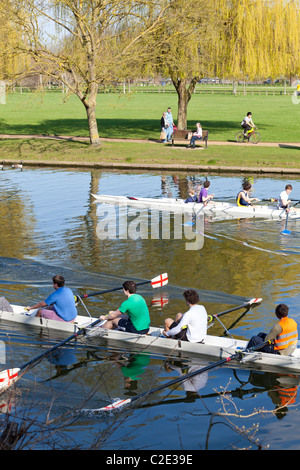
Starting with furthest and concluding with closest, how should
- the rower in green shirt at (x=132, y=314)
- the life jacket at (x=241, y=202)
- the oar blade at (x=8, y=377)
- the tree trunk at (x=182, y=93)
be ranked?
the tree trunk at (x=182, y=93) < the life jacket at (x=241, y=202) < the rower in green shirt at (x=132, y=314) < the oar blade at (x=8, y=377)

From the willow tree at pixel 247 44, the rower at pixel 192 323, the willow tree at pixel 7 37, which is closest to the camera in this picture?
the rower at pixel 192 323

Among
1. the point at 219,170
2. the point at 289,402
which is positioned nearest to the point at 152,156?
the point at 219,170

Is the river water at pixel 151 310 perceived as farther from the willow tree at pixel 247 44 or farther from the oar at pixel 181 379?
the willow tree at pixel 247 44

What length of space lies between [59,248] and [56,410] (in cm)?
999

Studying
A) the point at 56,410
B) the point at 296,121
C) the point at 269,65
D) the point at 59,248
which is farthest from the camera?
the point at 296,121

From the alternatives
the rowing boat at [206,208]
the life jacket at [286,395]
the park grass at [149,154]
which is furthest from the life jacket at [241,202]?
the life jacket at [286,395]

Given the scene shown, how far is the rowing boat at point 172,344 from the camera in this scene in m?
11.7

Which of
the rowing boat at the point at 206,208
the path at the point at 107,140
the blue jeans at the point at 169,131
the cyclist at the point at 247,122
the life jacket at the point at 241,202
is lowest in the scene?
the rowing boat at the point at 206,208

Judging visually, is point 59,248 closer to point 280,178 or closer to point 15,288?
point 15,288

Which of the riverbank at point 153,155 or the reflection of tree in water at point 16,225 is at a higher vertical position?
the riverbank at point 153,155

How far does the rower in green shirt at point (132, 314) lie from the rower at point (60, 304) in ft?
2.75

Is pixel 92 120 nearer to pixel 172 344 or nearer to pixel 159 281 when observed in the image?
pixel 159 281

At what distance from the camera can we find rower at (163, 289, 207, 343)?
12312 millimetres

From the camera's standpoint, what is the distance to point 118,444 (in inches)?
367
